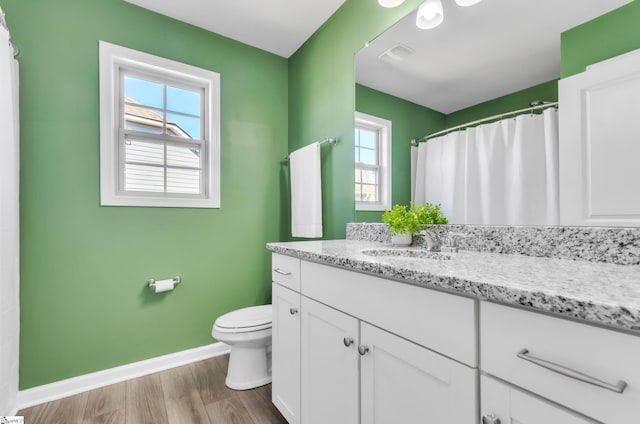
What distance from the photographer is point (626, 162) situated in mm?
849

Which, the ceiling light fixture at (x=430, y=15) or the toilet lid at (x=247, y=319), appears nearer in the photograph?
the ceiling light fixture at (x=430, y=15)

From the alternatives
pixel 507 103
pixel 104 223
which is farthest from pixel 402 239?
pixel 104 223

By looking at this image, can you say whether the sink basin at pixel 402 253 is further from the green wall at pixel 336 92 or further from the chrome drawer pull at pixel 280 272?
the green wall at pixel 336 92

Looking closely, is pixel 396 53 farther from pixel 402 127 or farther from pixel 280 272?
pixel 280 272

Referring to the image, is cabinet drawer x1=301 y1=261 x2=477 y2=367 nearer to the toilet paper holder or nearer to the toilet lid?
the toilet lid

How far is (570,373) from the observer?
48cm

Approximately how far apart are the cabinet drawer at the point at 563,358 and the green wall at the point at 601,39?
35.7 inches

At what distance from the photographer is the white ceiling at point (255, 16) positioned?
197 centimetres

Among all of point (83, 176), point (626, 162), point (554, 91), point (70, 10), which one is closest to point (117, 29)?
point (70, 10)

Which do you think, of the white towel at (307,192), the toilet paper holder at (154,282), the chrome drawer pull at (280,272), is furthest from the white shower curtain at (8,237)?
the white towel at (307,192)

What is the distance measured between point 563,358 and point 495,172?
865mm

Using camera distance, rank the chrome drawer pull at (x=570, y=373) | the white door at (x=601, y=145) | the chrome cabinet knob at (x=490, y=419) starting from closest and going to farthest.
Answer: the chrome drawer pull at (x=570, y=373) → the chrome cabinet knob at (x=490, y=419) → the white door at (x=601, y=145)

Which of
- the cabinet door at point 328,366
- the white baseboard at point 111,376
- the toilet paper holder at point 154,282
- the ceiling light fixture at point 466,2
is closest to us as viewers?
the cabinet door at point 328,366

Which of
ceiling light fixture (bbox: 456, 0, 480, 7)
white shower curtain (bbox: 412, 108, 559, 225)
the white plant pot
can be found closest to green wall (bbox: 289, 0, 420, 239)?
ceiling light fixture (bbox: 456, 0, 480, 7)
